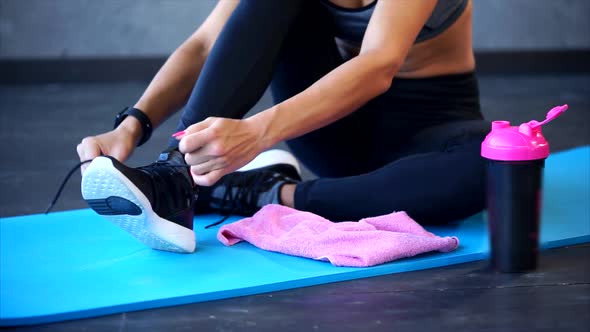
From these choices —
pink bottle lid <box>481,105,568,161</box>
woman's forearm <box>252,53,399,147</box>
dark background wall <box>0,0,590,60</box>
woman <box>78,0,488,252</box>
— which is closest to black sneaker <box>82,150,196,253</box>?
woman <box>78,0,488,252</box>

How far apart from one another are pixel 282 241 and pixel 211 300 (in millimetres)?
229

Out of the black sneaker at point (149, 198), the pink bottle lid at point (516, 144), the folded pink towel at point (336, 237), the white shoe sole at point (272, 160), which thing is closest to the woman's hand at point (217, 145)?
Answer: the black sneaker at point (149, 198)

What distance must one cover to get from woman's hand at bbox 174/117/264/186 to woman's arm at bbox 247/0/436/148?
0.09 feet

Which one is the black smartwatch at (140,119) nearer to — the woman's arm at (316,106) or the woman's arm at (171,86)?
the woman's arm at (171,86)

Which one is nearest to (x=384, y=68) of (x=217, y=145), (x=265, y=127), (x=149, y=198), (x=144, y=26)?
(x=265, y=127)

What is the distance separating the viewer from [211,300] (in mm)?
1302

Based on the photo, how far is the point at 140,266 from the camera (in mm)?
1439

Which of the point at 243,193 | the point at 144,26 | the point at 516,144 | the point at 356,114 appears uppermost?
the point at 516,144

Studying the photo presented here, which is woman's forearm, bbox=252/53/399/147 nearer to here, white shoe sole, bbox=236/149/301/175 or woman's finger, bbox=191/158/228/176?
woman's finger, bbox=191/158/228/176

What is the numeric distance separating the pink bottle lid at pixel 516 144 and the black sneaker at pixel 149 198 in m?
0.52

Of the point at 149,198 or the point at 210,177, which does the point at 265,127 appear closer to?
the point at 210,177

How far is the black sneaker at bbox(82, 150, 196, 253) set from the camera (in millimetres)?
1314

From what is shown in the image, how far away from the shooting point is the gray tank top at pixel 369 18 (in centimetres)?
164

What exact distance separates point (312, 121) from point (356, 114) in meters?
0.42
